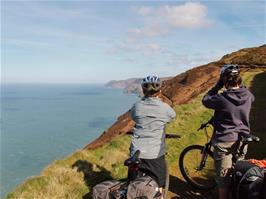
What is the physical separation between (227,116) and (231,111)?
144 mm

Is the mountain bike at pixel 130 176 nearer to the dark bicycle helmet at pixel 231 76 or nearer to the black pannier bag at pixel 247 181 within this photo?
the black pannier bag at pixel 247 181

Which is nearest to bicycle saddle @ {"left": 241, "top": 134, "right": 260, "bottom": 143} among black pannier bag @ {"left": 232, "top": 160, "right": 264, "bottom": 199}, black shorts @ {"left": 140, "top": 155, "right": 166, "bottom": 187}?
black pannier bag @ {"left": 232, "top": 160, "right": 264, "bottom": 199}

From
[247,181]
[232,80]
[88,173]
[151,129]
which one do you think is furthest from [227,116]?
[88,173]

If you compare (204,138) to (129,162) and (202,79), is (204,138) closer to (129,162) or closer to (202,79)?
(129,162)

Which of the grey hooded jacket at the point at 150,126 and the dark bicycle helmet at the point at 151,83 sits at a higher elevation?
the dark bicycle helmet at the point at 151,83

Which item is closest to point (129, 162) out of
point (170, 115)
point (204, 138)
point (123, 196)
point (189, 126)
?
point (123, 196)

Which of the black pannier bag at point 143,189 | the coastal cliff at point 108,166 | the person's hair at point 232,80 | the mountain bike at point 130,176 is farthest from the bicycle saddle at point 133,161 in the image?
the coastal cliff at point 108,166

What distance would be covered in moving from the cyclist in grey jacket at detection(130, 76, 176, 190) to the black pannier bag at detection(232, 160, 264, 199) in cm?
140

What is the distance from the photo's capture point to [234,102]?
793cm

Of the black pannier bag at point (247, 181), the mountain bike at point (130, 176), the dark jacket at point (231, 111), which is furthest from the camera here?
the dark jacket at point (231, 111)

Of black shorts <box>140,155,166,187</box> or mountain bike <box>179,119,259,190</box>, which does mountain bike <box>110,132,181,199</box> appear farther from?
mountain bike <box>179,119,259,190</box>

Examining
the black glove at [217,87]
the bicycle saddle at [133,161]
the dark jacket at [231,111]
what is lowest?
the bicycle saddle at [133,161]

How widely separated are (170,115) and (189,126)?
8279 millimetres

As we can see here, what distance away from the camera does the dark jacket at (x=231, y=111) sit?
791 cm
